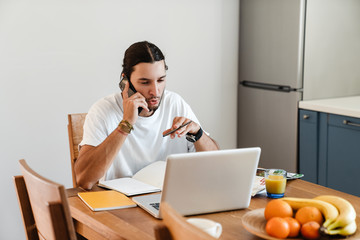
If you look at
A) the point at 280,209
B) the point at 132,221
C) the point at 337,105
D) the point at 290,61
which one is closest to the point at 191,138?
the point at 132,221

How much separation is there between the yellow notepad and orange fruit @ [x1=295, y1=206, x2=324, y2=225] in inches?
21.6

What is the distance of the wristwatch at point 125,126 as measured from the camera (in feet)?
6.62

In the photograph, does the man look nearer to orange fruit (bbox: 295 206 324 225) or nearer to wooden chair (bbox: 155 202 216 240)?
orange fruit (bbox: 295 206 324 225)

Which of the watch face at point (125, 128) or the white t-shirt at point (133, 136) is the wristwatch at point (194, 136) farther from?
the watch face at point (125, 128)

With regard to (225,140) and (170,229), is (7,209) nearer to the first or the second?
(225,140)

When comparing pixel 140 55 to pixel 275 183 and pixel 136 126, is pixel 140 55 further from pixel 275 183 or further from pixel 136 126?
pixel 275 183

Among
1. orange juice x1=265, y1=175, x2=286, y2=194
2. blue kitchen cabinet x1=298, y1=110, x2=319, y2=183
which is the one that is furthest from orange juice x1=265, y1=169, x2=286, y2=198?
blue kitchen cabinet x1=298, y1=110, x2=319, y2=183

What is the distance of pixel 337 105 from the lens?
3.09 meters

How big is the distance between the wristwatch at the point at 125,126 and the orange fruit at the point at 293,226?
91 cm

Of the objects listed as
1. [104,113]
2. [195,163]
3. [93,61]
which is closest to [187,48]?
[93,61]

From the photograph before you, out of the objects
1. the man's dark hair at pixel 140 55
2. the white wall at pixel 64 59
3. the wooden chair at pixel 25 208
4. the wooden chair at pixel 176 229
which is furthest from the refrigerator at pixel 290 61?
the wooden chair at pixel 176 229

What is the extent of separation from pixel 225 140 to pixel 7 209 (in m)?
1.69

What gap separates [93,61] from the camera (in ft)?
10.2

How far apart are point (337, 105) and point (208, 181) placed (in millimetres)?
1878
